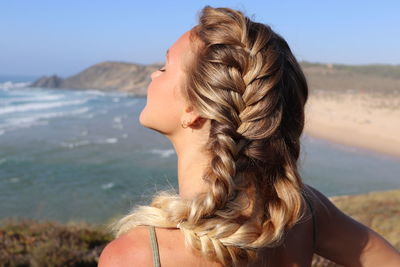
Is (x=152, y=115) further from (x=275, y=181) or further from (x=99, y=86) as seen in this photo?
(x=99, y=86)

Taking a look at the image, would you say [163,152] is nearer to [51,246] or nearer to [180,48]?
[51,246]

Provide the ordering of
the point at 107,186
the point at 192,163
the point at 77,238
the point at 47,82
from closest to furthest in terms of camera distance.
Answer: the point at 192,163 → the point at 77,238 → the point at 107,186 → the point at 47,82

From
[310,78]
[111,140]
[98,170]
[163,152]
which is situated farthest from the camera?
[310,78]

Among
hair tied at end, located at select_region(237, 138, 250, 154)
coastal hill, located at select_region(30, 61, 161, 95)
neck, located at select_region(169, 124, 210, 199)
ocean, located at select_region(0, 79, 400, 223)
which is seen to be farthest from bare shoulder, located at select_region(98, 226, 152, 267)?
coastal hill, located at select_region(30, 61, 161, 95)

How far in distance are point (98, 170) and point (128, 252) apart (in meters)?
16.9

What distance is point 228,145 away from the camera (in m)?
1.46

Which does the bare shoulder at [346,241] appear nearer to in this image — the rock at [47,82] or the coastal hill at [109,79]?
the coastal hill at [109,79]

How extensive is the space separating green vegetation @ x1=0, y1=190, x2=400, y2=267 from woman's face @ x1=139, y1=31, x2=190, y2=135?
4.01 meters

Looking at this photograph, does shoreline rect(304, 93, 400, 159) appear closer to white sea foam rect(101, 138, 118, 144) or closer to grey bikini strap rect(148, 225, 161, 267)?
white sea foam rect(101, 138, 118, 144)

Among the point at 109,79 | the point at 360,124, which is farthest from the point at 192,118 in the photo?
the point at 109,79

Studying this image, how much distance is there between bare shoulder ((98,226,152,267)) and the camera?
123 cm

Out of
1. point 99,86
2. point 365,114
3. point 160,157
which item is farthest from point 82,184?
point 99,86

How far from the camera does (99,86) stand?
9644 centimetres

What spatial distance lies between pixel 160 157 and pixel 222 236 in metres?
19.0
